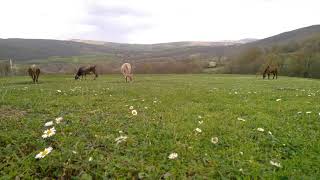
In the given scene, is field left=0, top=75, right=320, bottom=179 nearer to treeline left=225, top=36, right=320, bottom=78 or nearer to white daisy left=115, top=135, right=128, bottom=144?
white daisy left=115, top=135, right=128, bottom=144

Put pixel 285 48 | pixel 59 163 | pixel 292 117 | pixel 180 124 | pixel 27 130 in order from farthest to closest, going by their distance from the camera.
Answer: pixel 285 48 < pixel 292 117 < pixel 180 124 < pixel 27 130 < pixel 59 163

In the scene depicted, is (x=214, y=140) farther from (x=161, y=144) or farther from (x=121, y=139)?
(x=121, y=139)

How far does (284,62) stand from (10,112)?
66.6 m

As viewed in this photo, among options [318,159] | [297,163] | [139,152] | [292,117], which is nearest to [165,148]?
[139,152]

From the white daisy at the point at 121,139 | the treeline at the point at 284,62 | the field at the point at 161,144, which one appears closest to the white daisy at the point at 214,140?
the field at the point at 161,144

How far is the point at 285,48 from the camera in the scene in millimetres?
89625

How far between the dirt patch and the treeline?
180 ft

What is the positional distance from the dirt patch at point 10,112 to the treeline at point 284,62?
2164 inches

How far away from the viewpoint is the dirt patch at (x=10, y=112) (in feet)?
30.3

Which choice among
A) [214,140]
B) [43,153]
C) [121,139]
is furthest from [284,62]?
[43,153]

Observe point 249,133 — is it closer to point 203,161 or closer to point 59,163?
point 203,161

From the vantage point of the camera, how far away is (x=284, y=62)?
226ft

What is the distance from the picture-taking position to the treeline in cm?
6475

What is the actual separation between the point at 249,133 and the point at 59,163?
4379mm
